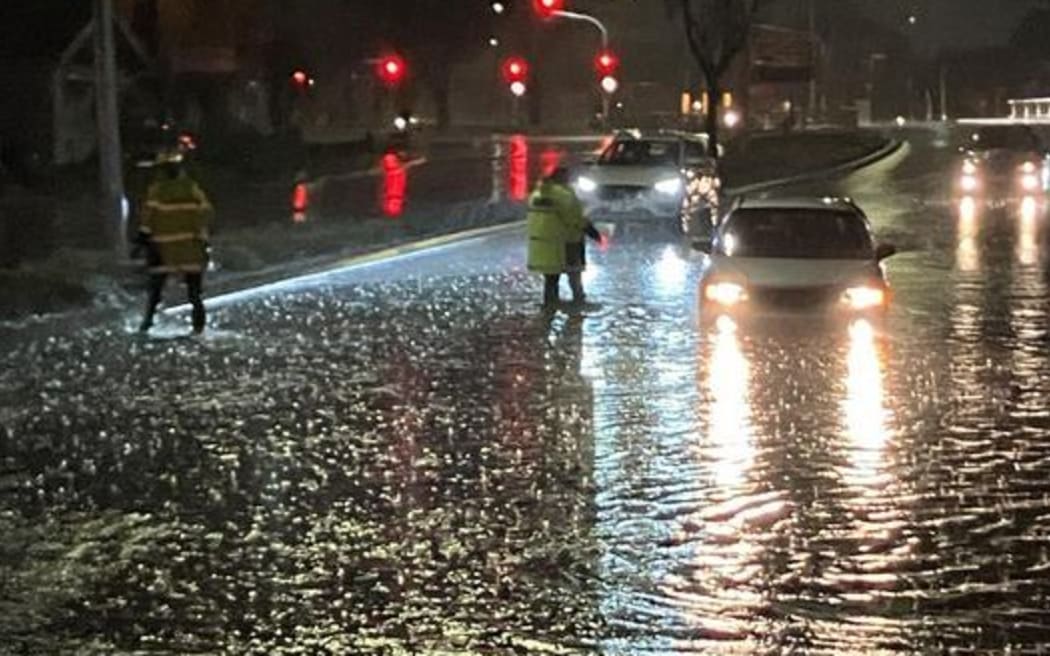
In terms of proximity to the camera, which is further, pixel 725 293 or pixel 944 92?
pixel 944 92

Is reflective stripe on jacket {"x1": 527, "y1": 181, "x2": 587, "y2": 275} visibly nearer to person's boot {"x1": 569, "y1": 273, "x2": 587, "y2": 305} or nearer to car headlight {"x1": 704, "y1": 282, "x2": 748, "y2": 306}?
person's boot {"x1": 569, "y1": 273, "x2": 587, "y2": 305}

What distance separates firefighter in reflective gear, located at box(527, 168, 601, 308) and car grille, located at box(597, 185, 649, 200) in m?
11.2

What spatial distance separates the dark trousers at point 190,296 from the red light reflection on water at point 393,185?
55.0 feet

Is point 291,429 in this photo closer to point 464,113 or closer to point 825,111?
point 825,111

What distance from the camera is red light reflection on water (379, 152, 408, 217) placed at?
38.2 meters

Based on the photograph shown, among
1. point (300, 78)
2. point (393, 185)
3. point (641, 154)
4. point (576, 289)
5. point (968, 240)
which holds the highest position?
point (300, 78)

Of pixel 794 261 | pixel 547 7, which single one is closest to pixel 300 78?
pixel 547 7

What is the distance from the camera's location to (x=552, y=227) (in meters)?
20.3

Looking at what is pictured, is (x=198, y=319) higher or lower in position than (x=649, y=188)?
lower

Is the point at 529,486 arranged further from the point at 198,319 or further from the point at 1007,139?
the point at 1007,139

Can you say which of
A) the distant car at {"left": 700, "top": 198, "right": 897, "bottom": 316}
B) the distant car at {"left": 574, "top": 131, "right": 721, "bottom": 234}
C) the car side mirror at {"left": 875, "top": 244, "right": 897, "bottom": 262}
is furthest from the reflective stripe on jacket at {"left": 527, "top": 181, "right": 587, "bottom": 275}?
the distant car at {"left": 574, "top": 131, "right": 721, "bottom": 234}

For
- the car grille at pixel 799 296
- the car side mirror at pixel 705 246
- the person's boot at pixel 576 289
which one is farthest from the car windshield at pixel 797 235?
the person's boot at pixel 576 289

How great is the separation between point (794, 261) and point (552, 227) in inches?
169

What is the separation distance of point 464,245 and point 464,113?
310 feet
